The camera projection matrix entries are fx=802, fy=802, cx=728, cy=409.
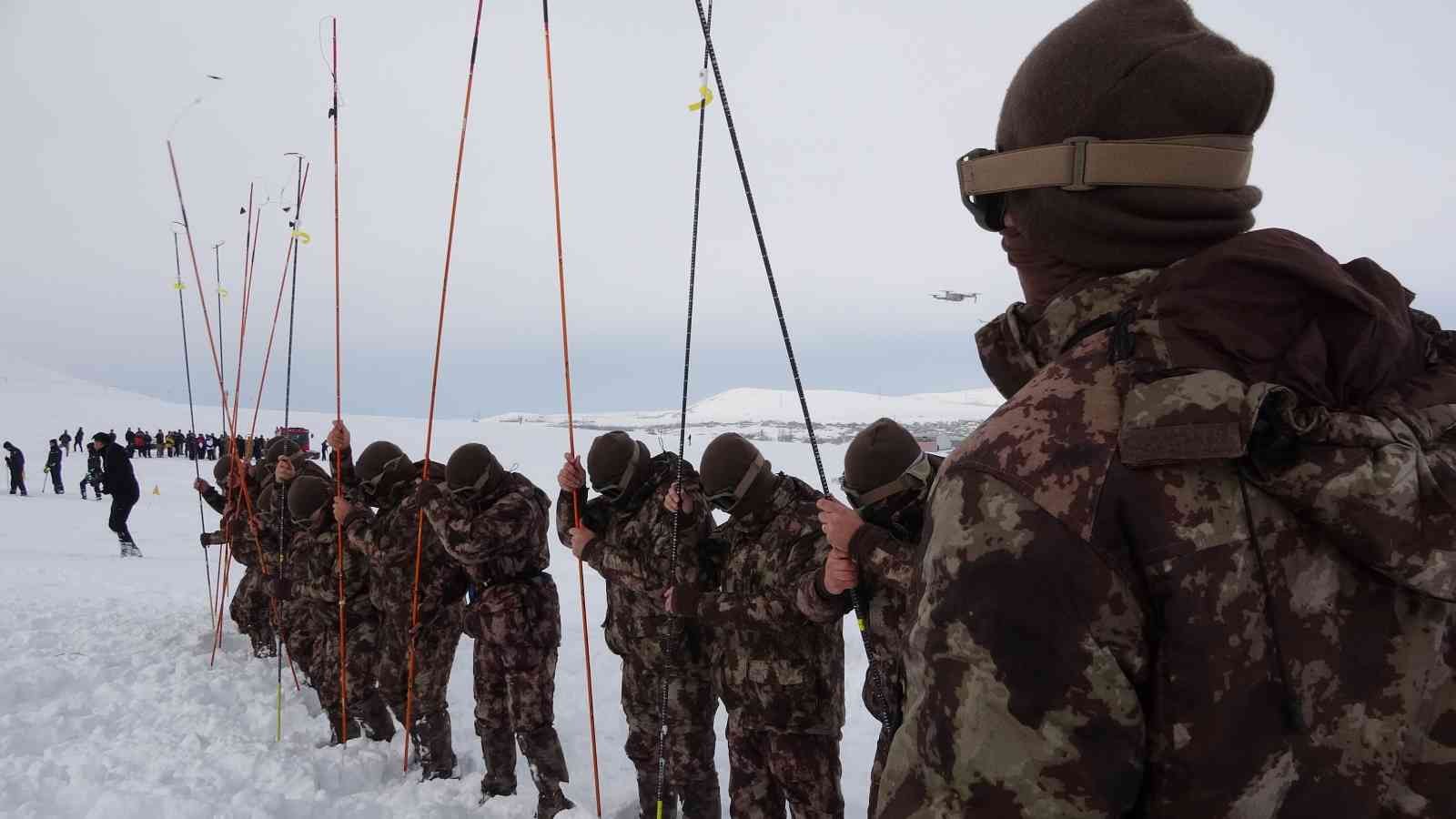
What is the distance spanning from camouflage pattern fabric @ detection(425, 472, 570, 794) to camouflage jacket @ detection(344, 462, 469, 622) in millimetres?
566

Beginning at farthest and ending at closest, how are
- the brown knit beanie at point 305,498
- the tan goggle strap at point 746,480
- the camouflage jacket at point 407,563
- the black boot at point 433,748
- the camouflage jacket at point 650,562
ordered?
the brown knit beanie at point 305,498
the camouflage jacket at point 407,563
the black boot at point 433,748
the camouflage jacket at point 650,562
the tan goggle strap at point 746,480

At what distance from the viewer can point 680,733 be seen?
4715 mm

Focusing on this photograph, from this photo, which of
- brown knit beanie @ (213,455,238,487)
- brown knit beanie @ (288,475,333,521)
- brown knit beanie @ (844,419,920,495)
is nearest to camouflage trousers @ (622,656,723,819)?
brown knit beanie @ (844,419,920,495)

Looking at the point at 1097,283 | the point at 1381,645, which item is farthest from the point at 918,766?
the point at 1097,283

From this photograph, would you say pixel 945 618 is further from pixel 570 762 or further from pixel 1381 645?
pixel 570 762

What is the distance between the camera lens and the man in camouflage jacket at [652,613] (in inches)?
181

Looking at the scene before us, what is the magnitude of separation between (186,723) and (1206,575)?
270 inches

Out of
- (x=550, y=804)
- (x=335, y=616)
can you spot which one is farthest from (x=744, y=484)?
(x=335, y=616)

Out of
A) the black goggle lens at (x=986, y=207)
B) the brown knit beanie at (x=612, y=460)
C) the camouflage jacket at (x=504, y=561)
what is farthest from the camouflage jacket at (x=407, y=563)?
the black goggle lens at (x=986, y=207)

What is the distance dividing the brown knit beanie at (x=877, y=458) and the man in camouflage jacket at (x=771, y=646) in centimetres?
40

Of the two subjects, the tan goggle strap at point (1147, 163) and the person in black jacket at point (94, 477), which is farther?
the person in black jacket at point (94, 477)

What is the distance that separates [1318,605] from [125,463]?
51.2 feet

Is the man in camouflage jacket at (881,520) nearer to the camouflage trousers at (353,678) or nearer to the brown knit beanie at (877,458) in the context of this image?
the brown knit beanie at (877,458)

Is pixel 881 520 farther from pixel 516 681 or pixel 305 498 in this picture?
pixel 305 498
